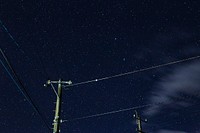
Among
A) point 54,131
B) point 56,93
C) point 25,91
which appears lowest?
point 54,131

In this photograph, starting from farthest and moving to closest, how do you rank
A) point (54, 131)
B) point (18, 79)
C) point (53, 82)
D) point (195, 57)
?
point (53, 82) < point (54, 131) < point (195, 57) < point (18, 79)

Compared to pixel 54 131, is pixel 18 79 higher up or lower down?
higher up

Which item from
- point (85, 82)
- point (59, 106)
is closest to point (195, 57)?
point (85, 82)

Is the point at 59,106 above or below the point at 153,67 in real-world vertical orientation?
below

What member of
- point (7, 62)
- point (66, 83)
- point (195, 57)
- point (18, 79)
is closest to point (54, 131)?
point (66, 83)

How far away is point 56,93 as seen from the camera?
1344cm

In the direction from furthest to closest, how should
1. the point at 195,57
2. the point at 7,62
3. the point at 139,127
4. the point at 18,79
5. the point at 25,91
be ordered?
the point at 139,127 → the point at 195,57 → the point at 25,91 → the point at 18,79 → the point at 7,62

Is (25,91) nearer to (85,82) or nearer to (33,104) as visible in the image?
(33,104)

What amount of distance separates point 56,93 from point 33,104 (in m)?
2.03

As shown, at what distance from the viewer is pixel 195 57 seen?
11.1 m

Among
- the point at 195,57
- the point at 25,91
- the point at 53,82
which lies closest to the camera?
the point at 25,91

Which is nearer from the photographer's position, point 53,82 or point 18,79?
point 18,79

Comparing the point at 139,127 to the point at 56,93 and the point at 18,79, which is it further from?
the point at 18,79

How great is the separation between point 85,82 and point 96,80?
38.5 inches
